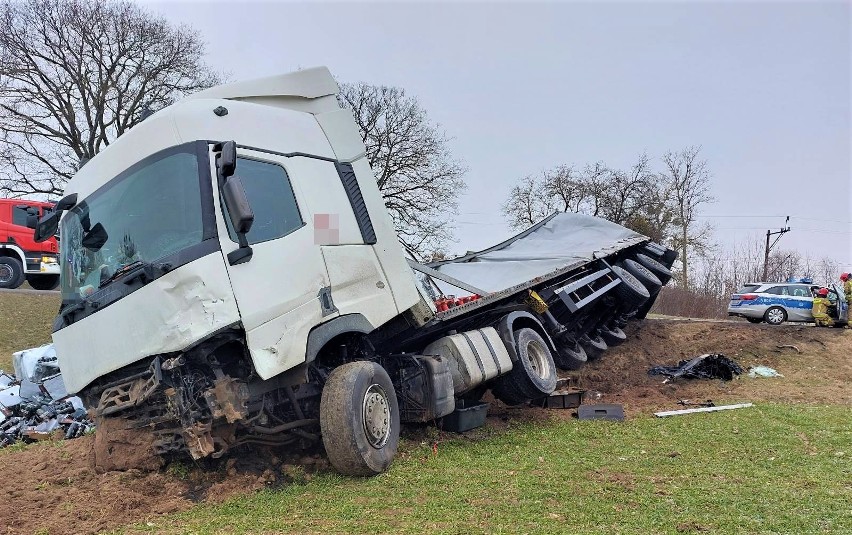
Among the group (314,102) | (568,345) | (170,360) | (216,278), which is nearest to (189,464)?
(170,360)

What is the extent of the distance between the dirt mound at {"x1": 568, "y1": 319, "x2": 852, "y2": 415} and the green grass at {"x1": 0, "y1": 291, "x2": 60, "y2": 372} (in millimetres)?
10567

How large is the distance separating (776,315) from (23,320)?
18.3 metres

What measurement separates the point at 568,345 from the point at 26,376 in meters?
7.55

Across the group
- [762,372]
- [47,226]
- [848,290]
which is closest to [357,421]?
[47,226]

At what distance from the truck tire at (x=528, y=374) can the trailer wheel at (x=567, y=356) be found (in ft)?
7.51

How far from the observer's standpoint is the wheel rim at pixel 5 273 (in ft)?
49.3

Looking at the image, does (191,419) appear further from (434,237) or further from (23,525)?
(434,237)

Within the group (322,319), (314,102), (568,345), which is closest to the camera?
(322,319)

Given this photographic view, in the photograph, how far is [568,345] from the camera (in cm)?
980

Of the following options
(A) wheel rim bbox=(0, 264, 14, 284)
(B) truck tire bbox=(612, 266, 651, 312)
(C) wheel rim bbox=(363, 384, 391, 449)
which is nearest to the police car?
(B) truck tire bbox=(612, 266, 651, 312)

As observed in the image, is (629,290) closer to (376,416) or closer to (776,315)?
(376,416)

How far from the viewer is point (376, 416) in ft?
16.1

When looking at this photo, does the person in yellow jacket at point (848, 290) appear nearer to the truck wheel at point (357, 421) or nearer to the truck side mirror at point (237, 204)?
the truck wheel at point (357, 421)

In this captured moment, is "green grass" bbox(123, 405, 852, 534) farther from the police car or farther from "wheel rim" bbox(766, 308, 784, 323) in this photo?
"wheel rim" bbox(766, 308, 784, 323)
